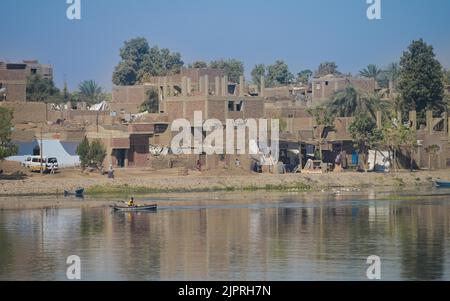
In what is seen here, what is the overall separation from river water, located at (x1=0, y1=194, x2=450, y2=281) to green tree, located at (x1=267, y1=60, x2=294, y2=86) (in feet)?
307

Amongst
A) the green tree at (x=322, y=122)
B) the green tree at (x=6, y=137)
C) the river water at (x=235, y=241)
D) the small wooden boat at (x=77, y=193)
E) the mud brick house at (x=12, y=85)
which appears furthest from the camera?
the mud brick house at (x=12, y=85)

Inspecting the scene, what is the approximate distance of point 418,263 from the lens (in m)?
37.9

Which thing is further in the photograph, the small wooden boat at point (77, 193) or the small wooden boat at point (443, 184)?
the small wooden boat at point (443, 184)

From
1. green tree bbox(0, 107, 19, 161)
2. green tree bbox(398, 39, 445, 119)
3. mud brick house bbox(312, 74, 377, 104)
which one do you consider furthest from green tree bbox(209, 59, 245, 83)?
green tree bbox(0, 107, 19, 161)

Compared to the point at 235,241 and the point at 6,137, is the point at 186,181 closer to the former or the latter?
the point at 6,137

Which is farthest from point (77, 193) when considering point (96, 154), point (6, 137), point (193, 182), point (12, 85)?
point (12, 85)

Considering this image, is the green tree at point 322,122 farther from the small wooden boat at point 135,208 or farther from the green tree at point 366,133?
the small wooden boat at point 135,208

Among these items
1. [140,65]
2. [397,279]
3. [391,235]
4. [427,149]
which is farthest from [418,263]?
[140,65]

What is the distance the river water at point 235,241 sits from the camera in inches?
1438

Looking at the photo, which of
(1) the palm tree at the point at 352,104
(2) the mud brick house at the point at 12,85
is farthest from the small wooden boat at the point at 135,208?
(1) the palm tree at the point at 352,104

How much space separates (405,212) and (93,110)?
44.4 m

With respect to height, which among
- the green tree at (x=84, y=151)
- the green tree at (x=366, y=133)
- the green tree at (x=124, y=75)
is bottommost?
the green tree at (x=84, y=151)

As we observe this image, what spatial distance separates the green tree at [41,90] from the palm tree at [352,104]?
100ft

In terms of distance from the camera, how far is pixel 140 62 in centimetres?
15088
